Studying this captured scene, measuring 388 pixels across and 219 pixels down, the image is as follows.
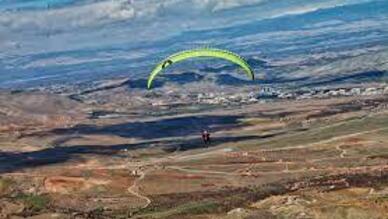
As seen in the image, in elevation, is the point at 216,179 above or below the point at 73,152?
below

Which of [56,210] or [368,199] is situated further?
[56,210]

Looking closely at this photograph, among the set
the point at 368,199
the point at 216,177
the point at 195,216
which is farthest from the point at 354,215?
the point at 216,177

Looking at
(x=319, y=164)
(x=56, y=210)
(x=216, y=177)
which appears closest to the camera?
(x=56, y=210)

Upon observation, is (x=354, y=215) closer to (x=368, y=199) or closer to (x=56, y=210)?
(x=368, y=199)

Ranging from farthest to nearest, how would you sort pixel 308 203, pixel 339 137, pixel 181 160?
pixel 339 137 < pixel 181 160 < pixel 308 203

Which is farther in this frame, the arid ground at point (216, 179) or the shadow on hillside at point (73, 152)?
the shadow on hillside at point (73, 152)

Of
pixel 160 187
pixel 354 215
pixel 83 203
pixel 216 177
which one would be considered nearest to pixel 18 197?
pixel 83 203

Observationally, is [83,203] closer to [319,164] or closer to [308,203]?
[308,203]

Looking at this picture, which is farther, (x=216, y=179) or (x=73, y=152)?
(x=73, y=152)

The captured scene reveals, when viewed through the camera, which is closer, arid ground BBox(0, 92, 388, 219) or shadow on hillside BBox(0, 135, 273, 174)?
arid ground BBox(0, 92, 388, 219)
